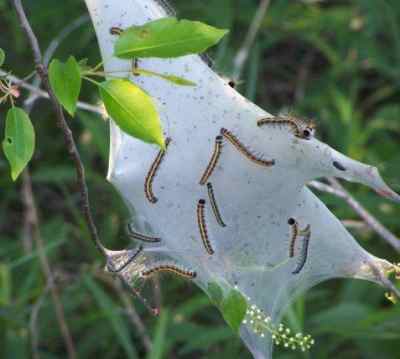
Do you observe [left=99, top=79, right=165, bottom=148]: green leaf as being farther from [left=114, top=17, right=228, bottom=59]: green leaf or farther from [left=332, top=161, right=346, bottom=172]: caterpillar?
[left=332, top=161, right=346, bottom=172]: caterpillar

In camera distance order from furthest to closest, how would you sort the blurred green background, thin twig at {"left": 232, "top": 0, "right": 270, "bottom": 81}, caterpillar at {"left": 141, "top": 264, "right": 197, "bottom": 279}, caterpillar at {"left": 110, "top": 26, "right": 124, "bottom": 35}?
1. the blurred green background
2. thin twig at {"left": 232, "top": 0, "right": 270, "bottom": 81}
3. caterpillar at {"left": 141, "top": 264, "right": 197, "bottom": 279}
4. caterpillar at {"left": 110, "top": 26, "right": 124, "bottom": 35}

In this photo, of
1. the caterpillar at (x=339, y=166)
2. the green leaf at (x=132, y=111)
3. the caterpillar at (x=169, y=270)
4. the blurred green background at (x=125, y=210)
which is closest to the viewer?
the green leaf at (x=132, y=111)

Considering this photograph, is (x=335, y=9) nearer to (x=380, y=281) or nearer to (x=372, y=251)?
(x=372, y=251)

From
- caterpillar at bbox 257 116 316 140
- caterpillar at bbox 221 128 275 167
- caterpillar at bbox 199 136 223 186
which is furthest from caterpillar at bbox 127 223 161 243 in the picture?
caterpillar at bbox 257 116 316 140

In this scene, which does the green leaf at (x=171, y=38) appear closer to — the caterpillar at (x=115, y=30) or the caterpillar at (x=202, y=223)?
the caterpillar at (x=115, y=30)

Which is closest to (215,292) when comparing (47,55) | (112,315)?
(47,55)

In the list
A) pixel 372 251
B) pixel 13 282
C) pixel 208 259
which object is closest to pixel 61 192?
pixel 13 282

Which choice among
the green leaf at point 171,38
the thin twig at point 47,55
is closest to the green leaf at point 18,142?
the green leaf at point 171,38
